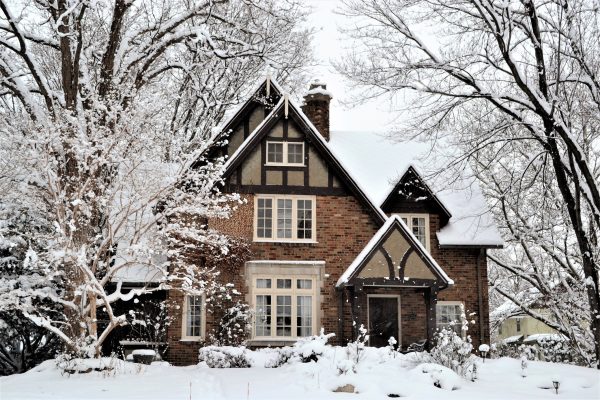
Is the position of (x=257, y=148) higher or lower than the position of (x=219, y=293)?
higher

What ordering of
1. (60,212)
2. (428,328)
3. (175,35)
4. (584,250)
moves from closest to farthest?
1. (60,212)
2. (584,250)
3. (175,35)
4. (428,328)

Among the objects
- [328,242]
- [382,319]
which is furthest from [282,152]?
[382,319]

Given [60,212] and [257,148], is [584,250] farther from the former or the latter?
[60,212]

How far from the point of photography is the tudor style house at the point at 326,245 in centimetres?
1791

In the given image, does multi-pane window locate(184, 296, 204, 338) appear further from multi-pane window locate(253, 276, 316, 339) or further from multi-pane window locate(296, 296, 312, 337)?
multi-pane window locate(296, 296, 312, 337)

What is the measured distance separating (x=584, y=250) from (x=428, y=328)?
4786 mm

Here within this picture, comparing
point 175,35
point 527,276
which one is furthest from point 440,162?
point 175,35

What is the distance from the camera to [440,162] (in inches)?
885

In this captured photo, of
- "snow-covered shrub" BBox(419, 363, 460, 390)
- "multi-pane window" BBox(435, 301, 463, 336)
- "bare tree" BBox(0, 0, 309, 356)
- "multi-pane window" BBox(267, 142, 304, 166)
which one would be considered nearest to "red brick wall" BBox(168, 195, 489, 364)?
"multi-pane window" BBox(435, 301, 463, 336)

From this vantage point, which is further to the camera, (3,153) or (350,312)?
(350,312)

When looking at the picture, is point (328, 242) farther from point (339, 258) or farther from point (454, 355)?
point (454, 355)

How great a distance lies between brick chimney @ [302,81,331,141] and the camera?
22016 millimetres

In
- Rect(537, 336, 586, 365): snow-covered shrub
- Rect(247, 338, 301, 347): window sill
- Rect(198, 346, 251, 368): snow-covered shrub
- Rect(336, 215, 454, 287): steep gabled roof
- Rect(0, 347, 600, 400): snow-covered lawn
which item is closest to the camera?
Rect(0, 347, 600, 400): snow-covered lawn

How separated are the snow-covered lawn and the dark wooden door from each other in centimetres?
598
